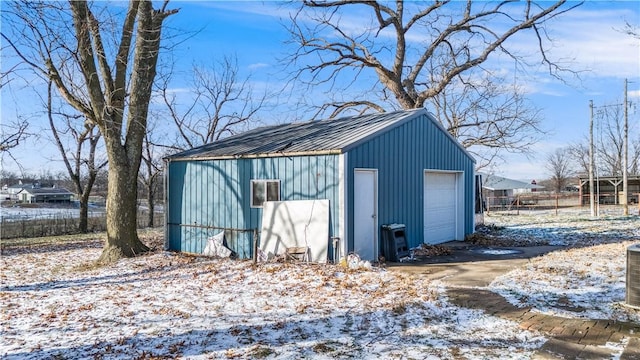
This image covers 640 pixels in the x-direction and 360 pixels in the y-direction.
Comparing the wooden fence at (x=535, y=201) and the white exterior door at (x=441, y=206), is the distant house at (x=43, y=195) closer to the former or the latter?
the wooden fence at (x=535, y=201)

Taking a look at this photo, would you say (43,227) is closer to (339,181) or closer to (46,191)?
(339,181)

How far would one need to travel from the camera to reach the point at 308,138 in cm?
1059

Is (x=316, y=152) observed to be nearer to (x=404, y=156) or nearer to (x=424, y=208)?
(x=404, y=156)

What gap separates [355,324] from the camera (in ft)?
17.6

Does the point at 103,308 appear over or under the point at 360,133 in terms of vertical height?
under

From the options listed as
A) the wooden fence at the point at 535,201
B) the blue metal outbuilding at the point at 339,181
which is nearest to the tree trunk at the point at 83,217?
the blue metal outbuilding at the point at 339,181

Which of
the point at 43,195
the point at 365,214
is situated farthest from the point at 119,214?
the point at 43,195

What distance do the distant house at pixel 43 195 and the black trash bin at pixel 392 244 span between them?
63188 mm

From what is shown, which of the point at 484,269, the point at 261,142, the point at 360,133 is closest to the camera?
the point at 484,269

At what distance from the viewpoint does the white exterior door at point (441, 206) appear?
1207cm

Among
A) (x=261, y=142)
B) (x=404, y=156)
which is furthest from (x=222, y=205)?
(x=404, y=156)

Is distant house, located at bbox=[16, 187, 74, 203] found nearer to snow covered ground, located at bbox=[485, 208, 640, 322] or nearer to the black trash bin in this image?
the black trash bin

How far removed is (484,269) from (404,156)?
11.1 feet

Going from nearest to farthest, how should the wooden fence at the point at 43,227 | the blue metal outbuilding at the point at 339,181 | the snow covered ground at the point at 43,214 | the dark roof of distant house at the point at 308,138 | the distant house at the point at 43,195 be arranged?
the blue metal outbuilding at the point at 339,181, the dark roof of distant house at the point at 308,138, the wooden fence at the point at 43,227, the snow covered ground at the point at 43,214, the distant house at the point at 43,195
